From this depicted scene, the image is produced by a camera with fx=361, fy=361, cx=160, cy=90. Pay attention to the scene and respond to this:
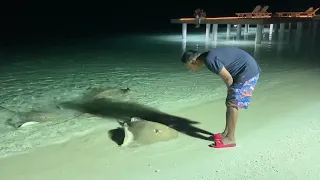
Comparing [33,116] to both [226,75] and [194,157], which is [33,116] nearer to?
[194,157]

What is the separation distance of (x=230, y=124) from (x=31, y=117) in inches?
150

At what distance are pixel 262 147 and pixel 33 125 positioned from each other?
3.78 m

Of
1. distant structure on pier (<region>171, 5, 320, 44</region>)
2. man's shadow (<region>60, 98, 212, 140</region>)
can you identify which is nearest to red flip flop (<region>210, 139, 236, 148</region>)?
man's shadow (<region>60, 98, 212, 140</region>)

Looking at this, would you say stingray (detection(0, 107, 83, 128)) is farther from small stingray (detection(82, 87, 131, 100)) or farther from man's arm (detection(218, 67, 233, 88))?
man's arm (detection(218, 67, 233, 88))

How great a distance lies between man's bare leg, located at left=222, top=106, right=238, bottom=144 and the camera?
4.84 m

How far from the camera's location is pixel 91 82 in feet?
33.6

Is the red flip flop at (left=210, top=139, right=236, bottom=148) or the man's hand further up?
the man's hand

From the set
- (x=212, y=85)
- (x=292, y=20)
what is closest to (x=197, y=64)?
(x=212, y=85)

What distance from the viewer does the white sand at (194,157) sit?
166 inches

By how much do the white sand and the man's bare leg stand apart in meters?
0.16

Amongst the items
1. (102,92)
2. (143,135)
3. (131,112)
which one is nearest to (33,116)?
(131,112)

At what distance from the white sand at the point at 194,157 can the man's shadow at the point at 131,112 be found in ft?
0.99

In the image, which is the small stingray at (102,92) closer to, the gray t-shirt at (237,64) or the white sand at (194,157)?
the white sand at (194,157)

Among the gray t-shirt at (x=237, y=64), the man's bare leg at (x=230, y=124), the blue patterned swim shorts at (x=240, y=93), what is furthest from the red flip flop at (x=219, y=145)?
the gray t-shirt at (x=237, y=64)
